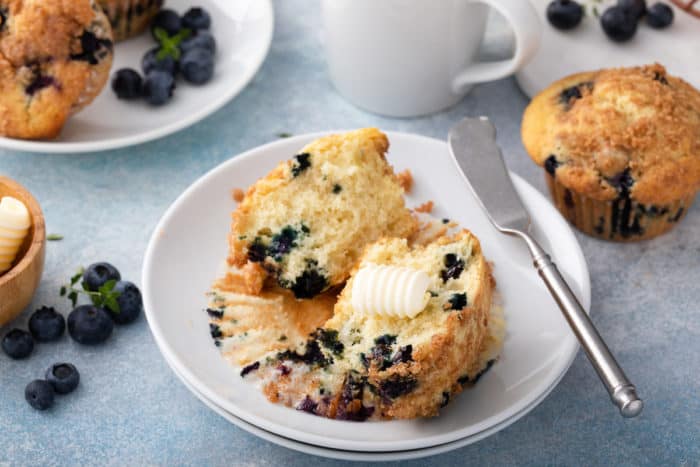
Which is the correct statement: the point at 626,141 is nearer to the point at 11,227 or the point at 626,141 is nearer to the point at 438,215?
the point at 438,215

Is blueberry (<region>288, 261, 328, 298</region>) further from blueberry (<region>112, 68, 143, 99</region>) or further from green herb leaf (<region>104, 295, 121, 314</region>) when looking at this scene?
blueberry (<region>112, 68, 143, 99</region>)

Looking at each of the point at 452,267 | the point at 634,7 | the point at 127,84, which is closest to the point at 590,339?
the point at 452,267

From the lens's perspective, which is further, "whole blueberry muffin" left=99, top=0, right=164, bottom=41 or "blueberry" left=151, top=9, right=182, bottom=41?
"blueberry" left=151, top=9, right=182, bottom=41

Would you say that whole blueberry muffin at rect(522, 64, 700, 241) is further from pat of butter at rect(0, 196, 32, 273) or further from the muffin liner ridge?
pat of butter at rect(0, 196, 32, 273)

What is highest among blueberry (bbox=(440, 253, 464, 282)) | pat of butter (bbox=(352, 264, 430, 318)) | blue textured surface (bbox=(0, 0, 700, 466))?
pat of butter (bbox=(352, 264, 430, 318))

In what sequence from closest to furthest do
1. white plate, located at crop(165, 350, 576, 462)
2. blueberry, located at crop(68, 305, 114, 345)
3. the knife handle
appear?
the knife handle < white plate, located at crop(165, 350, 576, 462) < blueberry, located at crop(68, 305, 114, 345)

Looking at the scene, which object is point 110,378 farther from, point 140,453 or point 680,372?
point 680,372

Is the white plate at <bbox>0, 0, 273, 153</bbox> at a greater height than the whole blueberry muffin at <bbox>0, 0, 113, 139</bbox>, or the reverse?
the whole blueberry muffin at <bbox>0, 0, 113, 139</bbox>

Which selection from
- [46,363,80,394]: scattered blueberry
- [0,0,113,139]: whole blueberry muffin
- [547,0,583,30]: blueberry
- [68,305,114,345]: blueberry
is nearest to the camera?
[46,363,80,394]: scattered blueberry

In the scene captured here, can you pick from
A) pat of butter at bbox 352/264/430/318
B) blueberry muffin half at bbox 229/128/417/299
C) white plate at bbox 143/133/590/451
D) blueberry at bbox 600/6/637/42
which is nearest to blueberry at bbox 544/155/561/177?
white plate at bbox 143/133/590/451
